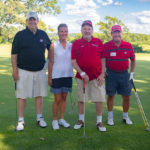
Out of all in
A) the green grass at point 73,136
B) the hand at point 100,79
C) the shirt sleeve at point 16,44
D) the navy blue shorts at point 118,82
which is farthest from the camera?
the navy blue shorts at point 118,82

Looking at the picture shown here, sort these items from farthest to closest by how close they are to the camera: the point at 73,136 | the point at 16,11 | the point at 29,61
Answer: the point at 16,11
the point at 29,61
the point at 73,136

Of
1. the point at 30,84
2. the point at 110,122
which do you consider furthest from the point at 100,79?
the point at 30,84

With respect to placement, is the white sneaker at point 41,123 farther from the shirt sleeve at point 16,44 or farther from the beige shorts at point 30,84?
the shirt sleeve at point 16,44

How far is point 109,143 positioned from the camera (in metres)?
3.26

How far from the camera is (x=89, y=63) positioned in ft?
11.7

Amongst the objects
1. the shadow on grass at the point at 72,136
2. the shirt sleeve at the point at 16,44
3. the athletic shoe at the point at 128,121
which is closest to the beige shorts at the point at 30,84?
the shirt sleeve at the point at 16,44

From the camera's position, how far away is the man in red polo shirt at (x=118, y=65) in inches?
149

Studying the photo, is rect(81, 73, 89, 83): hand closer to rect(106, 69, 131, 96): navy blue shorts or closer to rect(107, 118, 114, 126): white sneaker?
→ rect(106, 69, 131, 96): navy blue shorts

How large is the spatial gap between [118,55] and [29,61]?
1.60 m

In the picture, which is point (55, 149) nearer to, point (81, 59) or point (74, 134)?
point (74, 134)

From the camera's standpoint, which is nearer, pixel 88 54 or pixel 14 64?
pixel 88 54

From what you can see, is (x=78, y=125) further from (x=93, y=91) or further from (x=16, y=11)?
(x=16, y=11)

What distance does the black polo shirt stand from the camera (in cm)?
Answer: 355

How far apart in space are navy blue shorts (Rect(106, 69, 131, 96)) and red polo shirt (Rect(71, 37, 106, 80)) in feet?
A: 1.47
